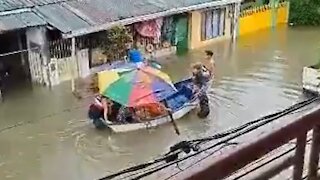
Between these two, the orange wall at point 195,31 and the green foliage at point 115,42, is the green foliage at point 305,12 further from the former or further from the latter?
the green foliage at point 115,42

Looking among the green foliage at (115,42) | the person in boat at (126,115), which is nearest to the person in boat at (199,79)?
the person in boat at (126,115)

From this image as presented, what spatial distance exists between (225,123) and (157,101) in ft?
5.56

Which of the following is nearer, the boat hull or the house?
the boat hull

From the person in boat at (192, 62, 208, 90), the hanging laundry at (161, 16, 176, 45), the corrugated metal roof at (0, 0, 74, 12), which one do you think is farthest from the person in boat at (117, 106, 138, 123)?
the hanging laundry at (161, 16, 176, 45)

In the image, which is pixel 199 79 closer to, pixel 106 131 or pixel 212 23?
pixel 106 131

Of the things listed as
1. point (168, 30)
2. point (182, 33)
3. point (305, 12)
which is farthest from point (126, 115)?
point (305, 12)

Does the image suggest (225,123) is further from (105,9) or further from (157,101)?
(105,9)

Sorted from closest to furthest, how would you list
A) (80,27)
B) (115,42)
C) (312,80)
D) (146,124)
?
(146,124), (312,80), (80,27), (115,42)

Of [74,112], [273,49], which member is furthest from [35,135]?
[273,49]

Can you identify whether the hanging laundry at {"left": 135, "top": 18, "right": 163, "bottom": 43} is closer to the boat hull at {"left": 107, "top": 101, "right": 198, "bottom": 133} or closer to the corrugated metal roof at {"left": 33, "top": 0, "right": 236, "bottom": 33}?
the corrugated metal roof at {"left": 33, "top": 0, "right": 236, "bottom": 33}

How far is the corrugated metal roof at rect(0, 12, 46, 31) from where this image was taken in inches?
566

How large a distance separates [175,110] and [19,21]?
515 cm

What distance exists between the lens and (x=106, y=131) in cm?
1252

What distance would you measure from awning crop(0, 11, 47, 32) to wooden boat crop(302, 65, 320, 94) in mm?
7254
